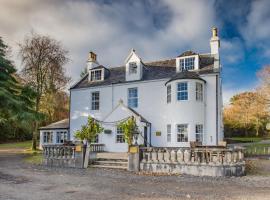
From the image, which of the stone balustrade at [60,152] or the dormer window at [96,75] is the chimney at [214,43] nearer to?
the dormer window at [96,75]

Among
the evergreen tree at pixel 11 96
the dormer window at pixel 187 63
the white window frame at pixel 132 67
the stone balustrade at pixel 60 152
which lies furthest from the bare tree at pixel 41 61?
the dormer window at pixel 187 63

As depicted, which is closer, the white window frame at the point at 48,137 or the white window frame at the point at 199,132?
the white window frame at the point at 199,132

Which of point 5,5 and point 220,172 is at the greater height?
point 5,5

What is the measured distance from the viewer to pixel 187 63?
23.8 metres

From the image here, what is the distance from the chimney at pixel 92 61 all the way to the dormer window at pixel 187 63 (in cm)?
1045

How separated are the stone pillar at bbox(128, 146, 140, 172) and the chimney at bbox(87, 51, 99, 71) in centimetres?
1639

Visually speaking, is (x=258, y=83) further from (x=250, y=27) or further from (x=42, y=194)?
(x=42, y=194)

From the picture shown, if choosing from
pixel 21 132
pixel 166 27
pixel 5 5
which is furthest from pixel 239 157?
pixel 21 132

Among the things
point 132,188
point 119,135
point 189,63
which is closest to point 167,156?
point 132,188

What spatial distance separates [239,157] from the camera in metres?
13.5

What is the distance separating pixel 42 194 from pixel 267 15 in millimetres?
14210

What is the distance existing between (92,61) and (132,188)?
71.0ft

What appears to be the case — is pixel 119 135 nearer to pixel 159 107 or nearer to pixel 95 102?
pixel 159 107

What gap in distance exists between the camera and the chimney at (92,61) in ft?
96.7
